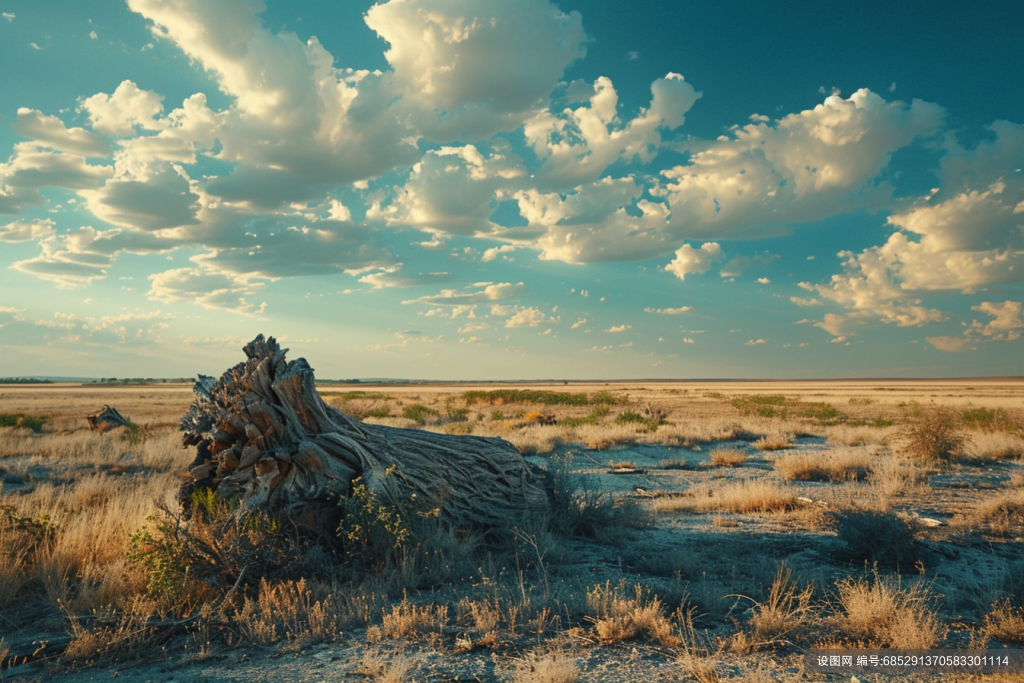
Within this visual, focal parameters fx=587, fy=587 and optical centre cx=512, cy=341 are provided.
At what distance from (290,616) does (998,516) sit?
32.1 ft

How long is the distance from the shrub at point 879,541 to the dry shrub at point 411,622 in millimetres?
4751

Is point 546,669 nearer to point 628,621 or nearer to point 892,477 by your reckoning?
point 628,621

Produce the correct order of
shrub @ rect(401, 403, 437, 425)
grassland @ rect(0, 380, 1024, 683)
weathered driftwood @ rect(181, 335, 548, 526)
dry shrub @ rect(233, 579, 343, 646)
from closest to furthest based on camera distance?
grassland @ rect(0, 380, 1024, 683) → dry shrub @ rect(233, 579, 343, 646) → weathered driftwood @ rect(181, 335, 548, 526) → shrub @ rect(401, 403, 437, 425)

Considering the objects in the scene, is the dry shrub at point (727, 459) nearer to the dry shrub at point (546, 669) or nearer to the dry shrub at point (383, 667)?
the dry shrub at point (546, 669)

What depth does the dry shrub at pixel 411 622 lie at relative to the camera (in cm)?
453

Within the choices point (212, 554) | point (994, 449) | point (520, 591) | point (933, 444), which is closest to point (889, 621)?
point (520, 591)

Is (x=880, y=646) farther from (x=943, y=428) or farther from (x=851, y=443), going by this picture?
(x=851, y=443)

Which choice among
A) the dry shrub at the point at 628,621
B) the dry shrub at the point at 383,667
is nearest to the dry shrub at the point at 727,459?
the dry shrub at the point at 628,621

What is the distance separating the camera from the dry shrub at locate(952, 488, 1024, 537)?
7.98 m

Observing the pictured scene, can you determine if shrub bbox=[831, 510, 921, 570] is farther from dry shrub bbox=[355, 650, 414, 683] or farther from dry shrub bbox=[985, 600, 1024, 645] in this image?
dry shrub bbox=[355, 650, 414, 683]

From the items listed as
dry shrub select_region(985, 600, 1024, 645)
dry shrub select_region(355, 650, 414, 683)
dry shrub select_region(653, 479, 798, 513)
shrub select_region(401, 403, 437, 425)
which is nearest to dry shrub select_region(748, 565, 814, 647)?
dry shrub select_region(985, 600, 1024, 645)

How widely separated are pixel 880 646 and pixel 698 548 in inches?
113

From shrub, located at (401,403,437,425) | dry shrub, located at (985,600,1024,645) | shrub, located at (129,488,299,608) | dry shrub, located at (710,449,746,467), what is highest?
shrub, located at (129,488,299,608)

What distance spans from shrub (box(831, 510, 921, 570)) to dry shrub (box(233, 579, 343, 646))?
559 cm
